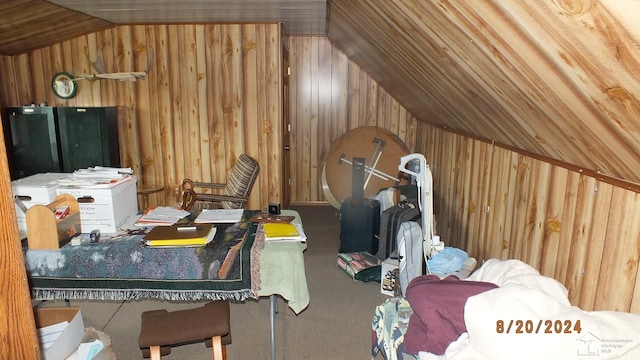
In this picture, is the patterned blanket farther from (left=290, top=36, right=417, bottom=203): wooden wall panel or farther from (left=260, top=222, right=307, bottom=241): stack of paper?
(left=290, top=36, right=417, bottom=203): wooden wall panel

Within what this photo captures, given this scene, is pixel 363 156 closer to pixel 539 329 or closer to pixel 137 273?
pixel 137 273

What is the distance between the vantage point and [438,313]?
5.27 ft

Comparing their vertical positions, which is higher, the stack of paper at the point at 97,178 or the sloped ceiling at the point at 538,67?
the sloped ceiling at the point at 538,67

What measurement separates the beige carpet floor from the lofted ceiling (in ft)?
5.21

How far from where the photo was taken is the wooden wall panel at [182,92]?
4871 millimetres

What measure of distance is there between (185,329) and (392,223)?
2.26m

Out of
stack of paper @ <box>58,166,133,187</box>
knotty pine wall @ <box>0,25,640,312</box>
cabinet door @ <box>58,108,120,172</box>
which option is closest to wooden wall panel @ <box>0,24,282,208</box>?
knotty pine wall @ <box>0,25,640,312</box>

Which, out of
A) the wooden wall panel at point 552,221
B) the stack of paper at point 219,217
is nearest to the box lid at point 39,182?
the stack of paper at point 219,217

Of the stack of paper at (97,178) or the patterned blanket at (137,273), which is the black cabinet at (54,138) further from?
the patterned blanket at (137,273)

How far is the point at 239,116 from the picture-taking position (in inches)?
198

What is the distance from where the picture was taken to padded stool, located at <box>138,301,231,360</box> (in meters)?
1.99

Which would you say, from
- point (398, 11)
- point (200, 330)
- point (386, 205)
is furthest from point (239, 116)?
point (200, 330)

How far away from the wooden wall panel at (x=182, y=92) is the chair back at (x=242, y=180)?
0.94 metres
